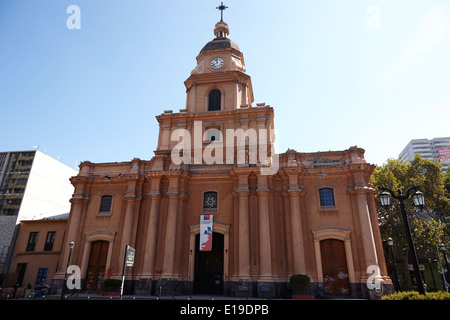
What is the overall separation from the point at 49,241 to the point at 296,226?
2567 cm

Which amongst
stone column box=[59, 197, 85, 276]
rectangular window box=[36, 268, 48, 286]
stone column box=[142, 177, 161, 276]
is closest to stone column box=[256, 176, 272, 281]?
stone column box=[142, 177, 161, 276]

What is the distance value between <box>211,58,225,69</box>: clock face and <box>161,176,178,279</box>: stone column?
13.7m

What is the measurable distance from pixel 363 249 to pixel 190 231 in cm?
1334

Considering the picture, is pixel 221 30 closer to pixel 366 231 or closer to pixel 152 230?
pixel 152 230

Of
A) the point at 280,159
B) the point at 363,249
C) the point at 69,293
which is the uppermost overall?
the point at 280,159

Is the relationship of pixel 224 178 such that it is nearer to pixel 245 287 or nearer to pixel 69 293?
pixel 245 287

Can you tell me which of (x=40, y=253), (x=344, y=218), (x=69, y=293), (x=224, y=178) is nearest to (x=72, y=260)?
(x=69, y=293)

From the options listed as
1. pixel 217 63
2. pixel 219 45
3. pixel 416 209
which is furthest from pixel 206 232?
pixel 416 209

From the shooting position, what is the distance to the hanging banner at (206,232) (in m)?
22.1

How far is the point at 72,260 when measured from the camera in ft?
78.5

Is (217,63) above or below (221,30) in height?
below

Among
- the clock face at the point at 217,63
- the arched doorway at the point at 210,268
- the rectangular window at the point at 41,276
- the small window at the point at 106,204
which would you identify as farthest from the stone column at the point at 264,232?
the rectangular window at the point at 41,276

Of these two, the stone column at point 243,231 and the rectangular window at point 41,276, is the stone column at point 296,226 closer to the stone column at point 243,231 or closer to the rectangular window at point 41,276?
the stone column at point 243,231

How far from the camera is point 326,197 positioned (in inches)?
910
